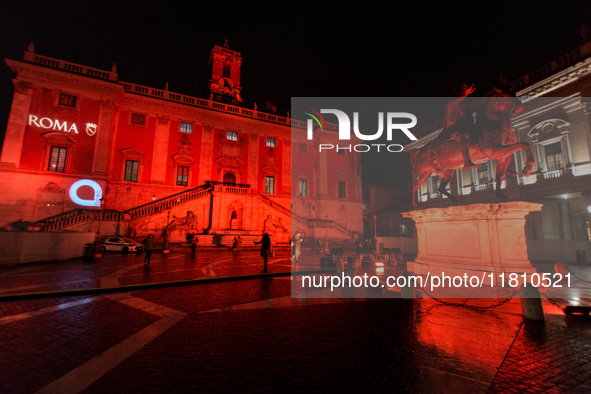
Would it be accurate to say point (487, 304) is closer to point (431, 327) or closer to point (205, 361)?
point (431, 327)

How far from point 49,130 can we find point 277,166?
846 inches

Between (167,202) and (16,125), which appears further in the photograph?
(167,202)

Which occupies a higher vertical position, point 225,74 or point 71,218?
point 225,74

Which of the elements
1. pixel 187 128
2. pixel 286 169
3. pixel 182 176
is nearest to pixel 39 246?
pixel 182 176

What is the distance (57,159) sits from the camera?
2264 cm

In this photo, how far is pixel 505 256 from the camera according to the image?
285 inches

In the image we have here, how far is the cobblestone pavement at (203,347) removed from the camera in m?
2.74

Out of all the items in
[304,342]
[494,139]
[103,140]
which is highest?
[103,140]

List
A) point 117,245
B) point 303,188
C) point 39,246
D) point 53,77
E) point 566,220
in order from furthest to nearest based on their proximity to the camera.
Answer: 1. point 303,188
2. point 53,77
3. point 566,220
4. point 117,245
5. point 39,246

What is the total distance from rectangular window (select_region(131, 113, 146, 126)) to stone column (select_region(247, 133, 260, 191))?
11.0 m

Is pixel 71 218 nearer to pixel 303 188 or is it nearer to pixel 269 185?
pixel 269 185

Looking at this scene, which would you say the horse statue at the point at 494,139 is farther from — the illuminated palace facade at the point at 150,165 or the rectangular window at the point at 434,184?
the rectangular window at the point at 434,184

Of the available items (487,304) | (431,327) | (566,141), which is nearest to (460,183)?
(566,141)

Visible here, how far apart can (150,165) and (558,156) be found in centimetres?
3416
